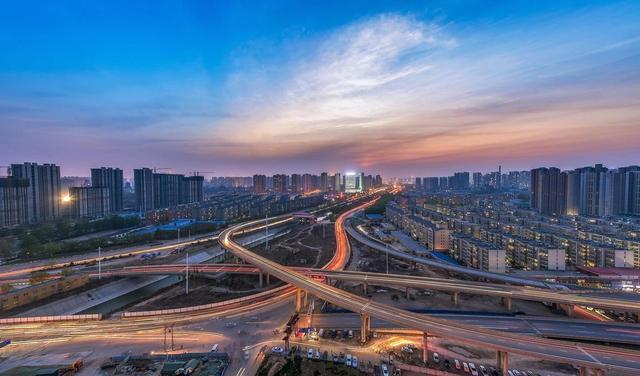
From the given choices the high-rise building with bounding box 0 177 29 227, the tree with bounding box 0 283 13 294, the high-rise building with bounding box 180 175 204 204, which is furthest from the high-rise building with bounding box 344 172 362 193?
the tree with bounding box 0 283 13 294

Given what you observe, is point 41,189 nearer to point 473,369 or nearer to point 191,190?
point 191,190

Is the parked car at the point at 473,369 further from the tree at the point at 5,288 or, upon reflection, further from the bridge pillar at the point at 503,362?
the tree at the point at 5,288

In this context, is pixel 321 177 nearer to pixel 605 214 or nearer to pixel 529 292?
pixel 605 214

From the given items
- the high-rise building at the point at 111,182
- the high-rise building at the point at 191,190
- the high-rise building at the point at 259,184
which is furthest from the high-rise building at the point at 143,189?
the high-rise building at the point at 259,184

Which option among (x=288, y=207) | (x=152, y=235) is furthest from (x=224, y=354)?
(x=288, y=207)

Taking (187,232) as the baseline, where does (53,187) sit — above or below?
above

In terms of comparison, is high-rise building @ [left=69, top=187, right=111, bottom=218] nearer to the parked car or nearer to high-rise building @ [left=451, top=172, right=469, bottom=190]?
the parked car

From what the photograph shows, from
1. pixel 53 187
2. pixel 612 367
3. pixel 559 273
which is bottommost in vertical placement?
pixel 559 273
